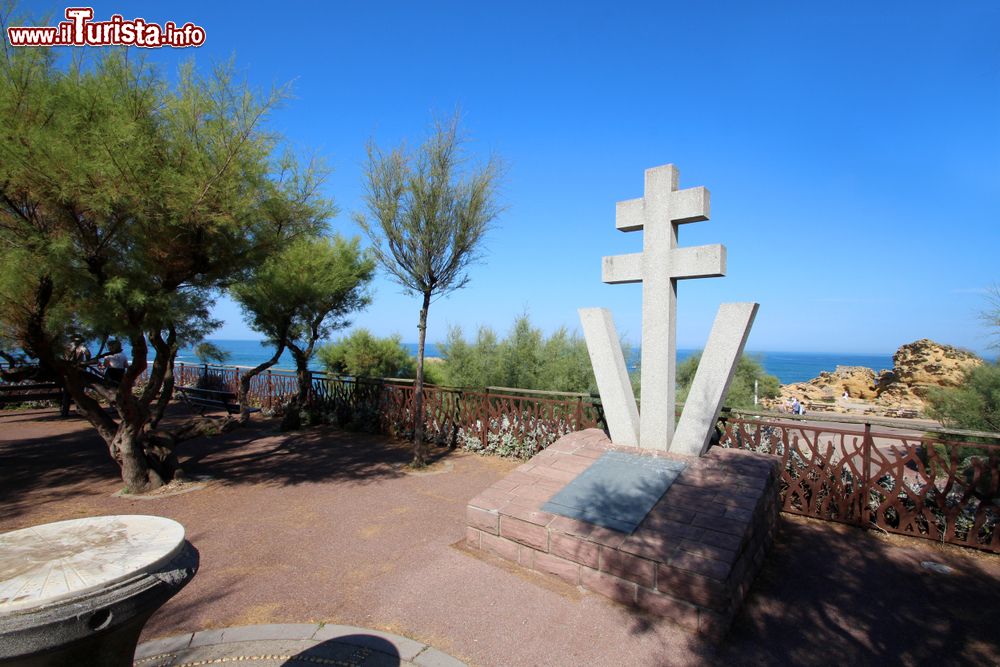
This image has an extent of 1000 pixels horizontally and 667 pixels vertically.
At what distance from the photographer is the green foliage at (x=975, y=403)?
8.25 meters

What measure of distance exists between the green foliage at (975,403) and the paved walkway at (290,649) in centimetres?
920

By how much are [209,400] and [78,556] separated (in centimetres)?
1220

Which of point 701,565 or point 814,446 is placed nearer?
point 701,565

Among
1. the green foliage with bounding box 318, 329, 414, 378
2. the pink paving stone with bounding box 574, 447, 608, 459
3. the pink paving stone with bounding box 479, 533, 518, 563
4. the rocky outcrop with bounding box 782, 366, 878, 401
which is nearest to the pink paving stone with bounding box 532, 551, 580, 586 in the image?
the pink paving stone with bounding box 479, 533, 518, 563

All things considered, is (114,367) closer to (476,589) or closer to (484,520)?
(484,520)

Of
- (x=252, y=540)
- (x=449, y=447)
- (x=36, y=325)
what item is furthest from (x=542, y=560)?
(x=36, y=325)

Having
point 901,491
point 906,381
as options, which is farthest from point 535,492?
point 906,381

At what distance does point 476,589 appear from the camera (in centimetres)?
374

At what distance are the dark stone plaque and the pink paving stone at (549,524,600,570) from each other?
0.20 meters

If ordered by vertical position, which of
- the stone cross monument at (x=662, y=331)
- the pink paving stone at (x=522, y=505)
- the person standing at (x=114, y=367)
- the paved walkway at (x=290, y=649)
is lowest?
the paved walkway at (x=290, y=649)

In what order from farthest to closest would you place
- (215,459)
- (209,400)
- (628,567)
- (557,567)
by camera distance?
(209,400) < (215,459) < (557,567) < (628,567)

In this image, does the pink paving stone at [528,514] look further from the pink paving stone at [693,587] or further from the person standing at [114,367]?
the person standing at [114,367]

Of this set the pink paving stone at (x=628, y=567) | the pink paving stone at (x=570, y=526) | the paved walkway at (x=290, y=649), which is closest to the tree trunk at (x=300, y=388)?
the paved walkway at (x=290, y=649)

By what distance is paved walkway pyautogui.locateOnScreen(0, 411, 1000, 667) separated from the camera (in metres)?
3.08
